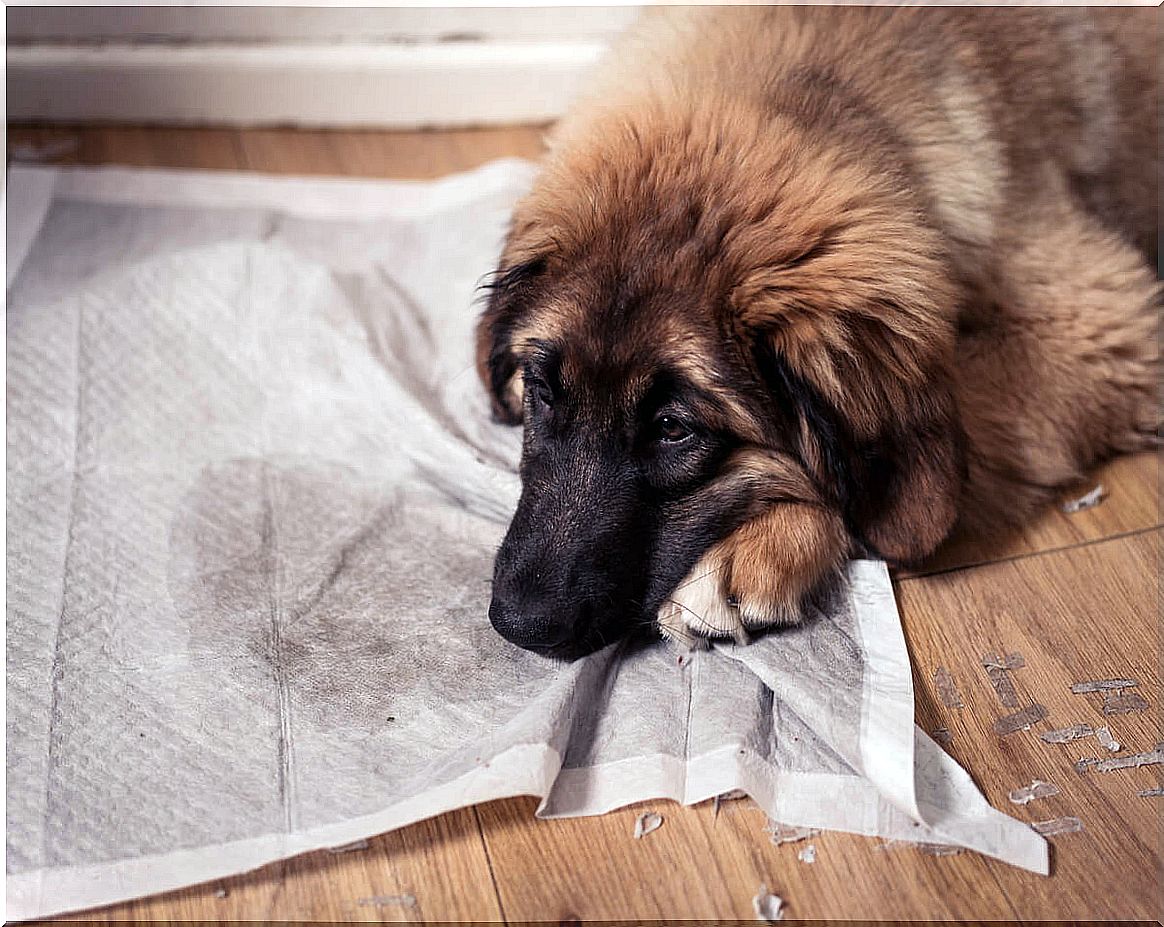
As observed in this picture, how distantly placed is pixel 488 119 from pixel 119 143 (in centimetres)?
88

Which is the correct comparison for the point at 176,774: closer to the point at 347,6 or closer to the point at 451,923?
the point at 451,923

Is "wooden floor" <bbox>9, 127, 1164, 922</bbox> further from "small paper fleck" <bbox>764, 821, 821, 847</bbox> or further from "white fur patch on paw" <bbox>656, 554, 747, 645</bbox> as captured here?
"white fur patch on paw" <bbox>656, 554, 747, 645</bbox>

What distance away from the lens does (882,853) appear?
142 centimetres

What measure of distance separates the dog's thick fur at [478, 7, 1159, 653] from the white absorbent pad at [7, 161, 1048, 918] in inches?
5.0

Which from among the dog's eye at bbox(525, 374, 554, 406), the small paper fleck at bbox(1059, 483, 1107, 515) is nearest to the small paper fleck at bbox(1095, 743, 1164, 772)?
the small paper fleck at bbox(1059, 483, 1107, 515)

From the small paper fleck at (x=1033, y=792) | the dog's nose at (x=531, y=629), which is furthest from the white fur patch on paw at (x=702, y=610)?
the small paper fleck at (x=1033, y=792)

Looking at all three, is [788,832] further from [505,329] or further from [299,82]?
[299,82]

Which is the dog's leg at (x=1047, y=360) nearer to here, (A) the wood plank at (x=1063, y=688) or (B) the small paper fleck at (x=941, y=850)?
(A) the wood plank at (x=1063, y=688)

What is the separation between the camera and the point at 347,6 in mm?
2656

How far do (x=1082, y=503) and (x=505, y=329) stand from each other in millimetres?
998

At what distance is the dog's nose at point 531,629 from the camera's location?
4.86 ft

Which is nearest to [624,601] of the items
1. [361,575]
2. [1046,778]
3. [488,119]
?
[361,575]

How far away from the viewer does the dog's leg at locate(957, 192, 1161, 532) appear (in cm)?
177

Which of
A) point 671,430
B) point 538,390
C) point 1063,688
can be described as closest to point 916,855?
point 1063,688
